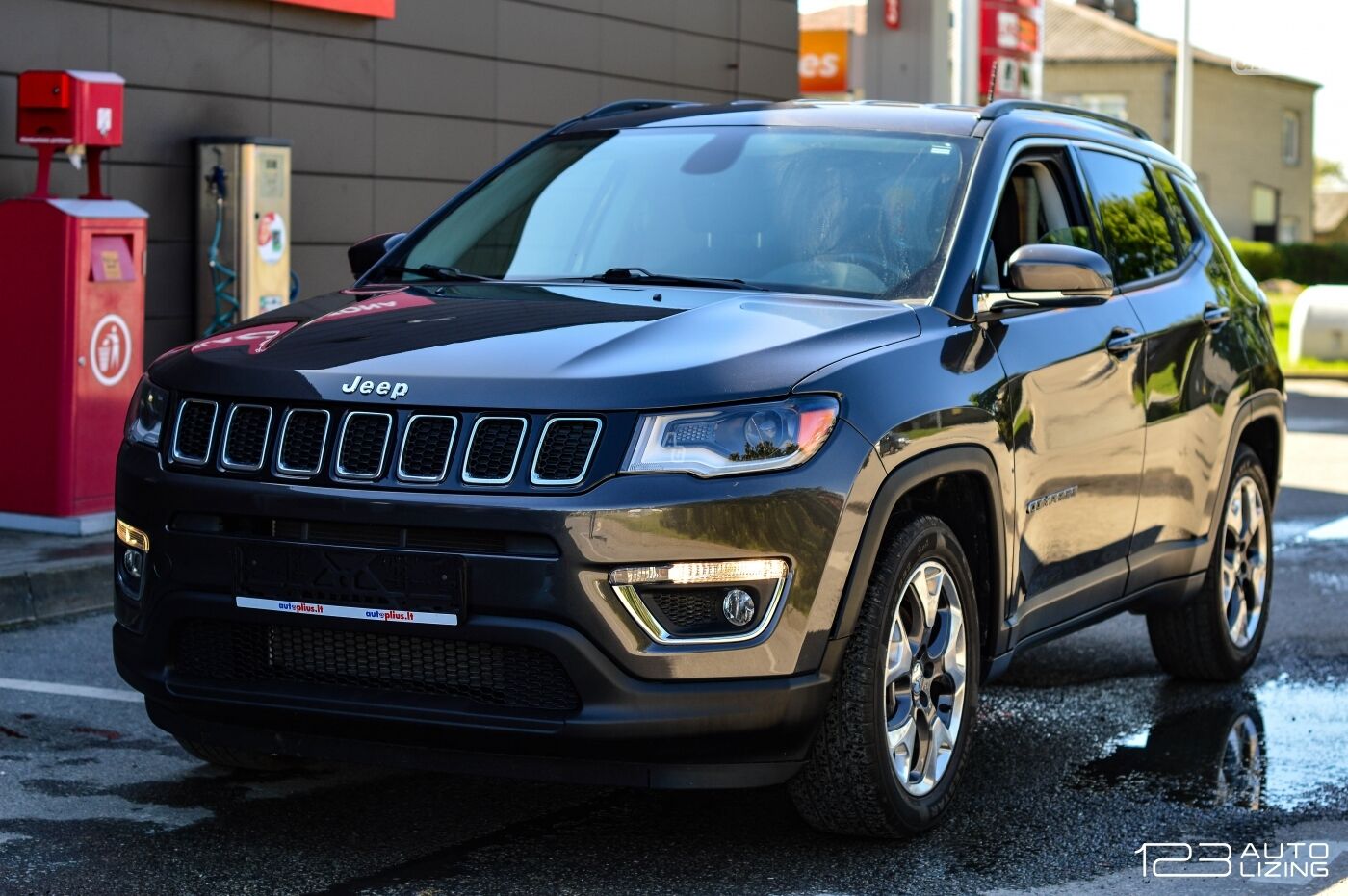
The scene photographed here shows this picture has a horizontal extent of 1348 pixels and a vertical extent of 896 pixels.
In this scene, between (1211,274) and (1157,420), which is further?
(1211,274)

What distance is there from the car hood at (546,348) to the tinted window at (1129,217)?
1490 millimetres

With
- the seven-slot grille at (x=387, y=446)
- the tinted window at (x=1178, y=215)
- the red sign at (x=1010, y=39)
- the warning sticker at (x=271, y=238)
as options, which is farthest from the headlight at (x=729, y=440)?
the red sign at (x=1010, y=39)

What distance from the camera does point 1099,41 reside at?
6956cm

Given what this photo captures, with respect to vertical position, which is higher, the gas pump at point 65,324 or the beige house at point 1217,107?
the beige house at point 1217,107

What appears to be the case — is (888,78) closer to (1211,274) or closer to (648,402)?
(1211,274)

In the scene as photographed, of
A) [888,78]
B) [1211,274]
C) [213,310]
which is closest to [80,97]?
[213,310]

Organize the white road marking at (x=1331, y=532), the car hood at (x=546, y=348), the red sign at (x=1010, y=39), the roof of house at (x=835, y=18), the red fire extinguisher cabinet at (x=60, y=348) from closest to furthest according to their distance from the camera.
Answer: the car hood at (x=546, y=348)
the red fire extinguisher cabinet at (x=60, y=348)
the white road marking at (x=1331, y=532)
the red sign at (x=1010, y=39)
the roof of house at (x=835, y=18)

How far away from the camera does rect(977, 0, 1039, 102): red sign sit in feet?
68.4

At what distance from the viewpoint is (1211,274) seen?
6594 mm

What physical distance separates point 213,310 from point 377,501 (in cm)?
708

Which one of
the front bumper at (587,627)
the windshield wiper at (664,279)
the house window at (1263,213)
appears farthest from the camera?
the house window at (1263,213)

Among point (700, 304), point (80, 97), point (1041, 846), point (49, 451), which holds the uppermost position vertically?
point (80, 97)

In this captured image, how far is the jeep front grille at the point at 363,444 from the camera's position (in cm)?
411

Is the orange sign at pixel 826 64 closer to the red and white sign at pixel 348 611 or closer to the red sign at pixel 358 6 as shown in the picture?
the red sign at pixel 358 6
